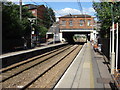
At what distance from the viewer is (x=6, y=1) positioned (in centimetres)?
2541

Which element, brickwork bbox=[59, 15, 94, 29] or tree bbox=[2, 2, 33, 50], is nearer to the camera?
tree bbox=[2, 2, 33, 50]

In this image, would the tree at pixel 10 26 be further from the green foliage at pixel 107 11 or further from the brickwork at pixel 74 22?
the brickwork at pixel 74 22

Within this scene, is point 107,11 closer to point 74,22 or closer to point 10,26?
point 10,26

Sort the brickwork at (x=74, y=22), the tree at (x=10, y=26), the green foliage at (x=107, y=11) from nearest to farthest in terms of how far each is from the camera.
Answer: the green foliage at (x=107, y=11), the tree at (x=10, y=26), the brickwork at (x=74, y=22)

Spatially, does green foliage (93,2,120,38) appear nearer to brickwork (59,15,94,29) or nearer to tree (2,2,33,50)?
tree (2,2,33,50)

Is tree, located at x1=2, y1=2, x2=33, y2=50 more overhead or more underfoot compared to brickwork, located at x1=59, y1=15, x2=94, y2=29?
more underfoot

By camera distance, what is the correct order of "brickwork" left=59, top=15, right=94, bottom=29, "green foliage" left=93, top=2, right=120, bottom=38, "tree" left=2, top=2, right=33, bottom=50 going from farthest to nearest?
1. "brickwork" left=59, top=15, right=94, bottom=29
2. "tree" left=2, top=2, right=33, bottom=50
3. "green foliage" left=93, top=2, right=120, bottom=38

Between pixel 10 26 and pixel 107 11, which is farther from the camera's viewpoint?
pixel 10 26

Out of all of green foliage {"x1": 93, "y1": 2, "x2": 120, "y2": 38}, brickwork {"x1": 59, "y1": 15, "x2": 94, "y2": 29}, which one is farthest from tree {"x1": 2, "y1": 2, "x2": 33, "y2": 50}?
brickwork {"x1": 59, "y1": 15, "x2": 94, "y2": 29}

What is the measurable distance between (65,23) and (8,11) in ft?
147

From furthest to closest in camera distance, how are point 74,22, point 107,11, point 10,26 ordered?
point 74,22, point 10,26, point 107,11

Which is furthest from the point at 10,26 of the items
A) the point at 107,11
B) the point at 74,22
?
the point at 74,22

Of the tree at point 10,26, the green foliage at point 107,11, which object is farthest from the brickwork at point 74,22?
the green foliage at point 107,11

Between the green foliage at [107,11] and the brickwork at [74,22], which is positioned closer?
the green foliage at [107,11]
